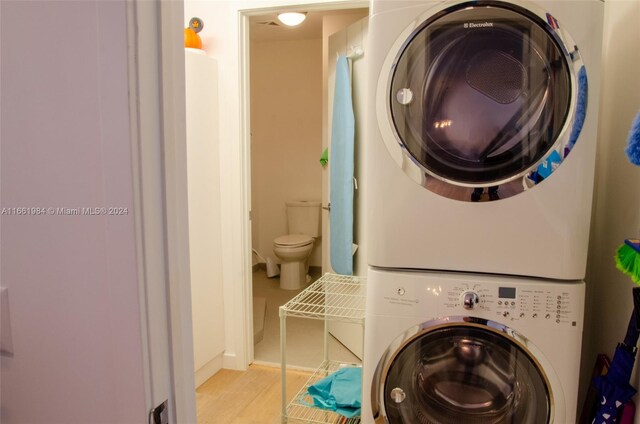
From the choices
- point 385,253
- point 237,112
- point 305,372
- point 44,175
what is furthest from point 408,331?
point 237,112

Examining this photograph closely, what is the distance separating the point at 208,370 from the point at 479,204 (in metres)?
1.93

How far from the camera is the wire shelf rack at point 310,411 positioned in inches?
71.6

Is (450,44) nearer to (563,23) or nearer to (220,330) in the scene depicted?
(563,23)

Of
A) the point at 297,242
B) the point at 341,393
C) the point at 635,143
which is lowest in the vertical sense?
the point at 341,393

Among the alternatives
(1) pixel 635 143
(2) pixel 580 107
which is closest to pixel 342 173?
(2) pixel 580 107

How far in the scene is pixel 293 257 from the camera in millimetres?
4094

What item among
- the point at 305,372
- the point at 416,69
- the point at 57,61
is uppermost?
the point at 416,69

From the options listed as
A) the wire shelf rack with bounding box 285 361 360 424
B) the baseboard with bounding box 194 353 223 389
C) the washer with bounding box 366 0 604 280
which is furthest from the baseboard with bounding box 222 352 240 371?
the washer with bounding box 366 0 604 280

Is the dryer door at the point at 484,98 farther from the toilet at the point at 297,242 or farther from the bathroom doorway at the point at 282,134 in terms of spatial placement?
the bathroom doorway at the point at 282,134

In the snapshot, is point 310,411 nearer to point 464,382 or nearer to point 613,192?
point 464,382

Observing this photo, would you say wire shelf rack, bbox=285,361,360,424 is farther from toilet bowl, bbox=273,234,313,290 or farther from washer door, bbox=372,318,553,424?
toilet bowl, bbox=273,234,313,290

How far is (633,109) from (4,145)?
1600 millimetres

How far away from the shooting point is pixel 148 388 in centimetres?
57

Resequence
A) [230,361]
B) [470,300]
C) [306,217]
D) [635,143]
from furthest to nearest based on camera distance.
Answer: [306,217] < [230,361] < [470,300] < [635,143]
